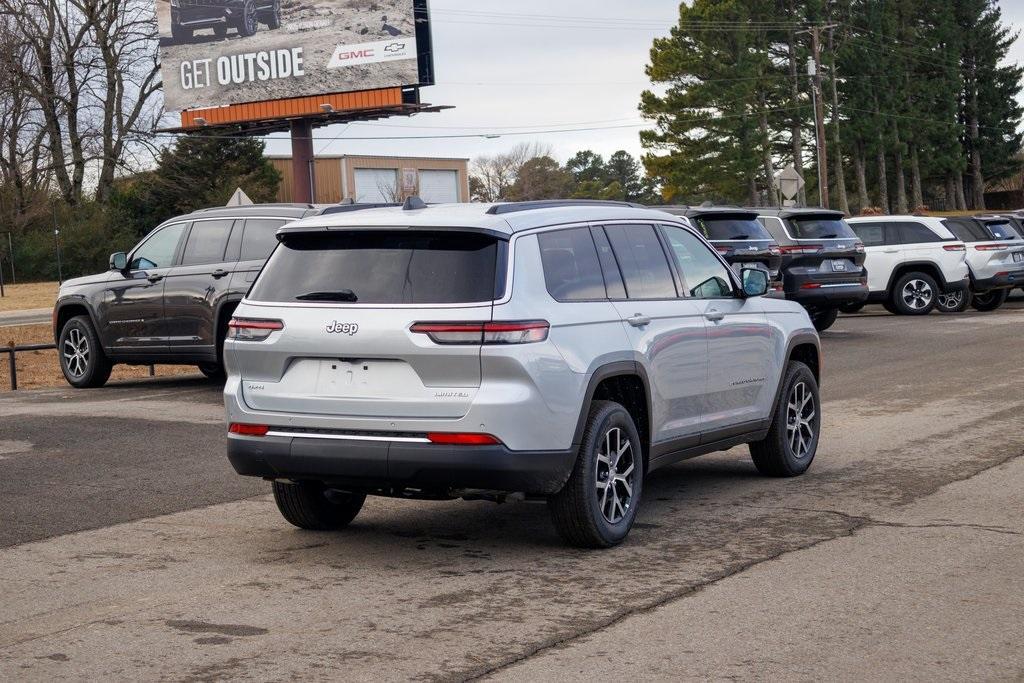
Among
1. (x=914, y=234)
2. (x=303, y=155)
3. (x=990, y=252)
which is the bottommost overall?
(x=990, y=252)

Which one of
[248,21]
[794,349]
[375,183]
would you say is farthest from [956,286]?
[375,183]

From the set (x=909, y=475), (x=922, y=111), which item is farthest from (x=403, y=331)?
(x=922, y=111)

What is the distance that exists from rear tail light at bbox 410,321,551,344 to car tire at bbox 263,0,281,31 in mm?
45868

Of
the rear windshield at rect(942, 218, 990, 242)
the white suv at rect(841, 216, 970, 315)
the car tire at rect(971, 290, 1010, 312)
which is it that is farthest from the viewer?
the car tire at rect(971, 290, 1010, 312)

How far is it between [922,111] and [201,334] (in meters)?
84.6

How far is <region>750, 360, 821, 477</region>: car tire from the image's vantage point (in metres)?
9.29

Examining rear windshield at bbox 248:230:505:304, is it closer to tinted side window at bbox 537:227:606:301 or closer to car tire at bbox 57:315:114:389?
tinted side window at bbox 537:227:606:301

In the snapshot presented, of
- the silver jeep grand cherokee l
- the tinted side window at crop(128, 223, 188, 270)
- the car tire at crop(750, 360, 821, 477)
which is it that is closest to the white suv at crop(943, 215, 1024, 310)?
the tinted side window at crop(128, 223, 188, 270)

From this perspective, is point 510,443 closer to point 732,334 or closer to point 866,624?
point 866,624

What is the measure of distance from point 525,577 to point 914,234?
2125cm

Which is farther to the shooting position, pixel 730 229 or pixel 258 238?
pixel 730 229

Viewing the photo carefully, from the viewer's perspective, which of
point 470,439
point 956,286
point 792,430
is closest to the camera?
point 470,439

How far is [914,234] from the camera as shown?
2639cm

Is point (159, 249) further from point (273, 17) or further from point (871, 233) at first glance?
point (273, 17)
